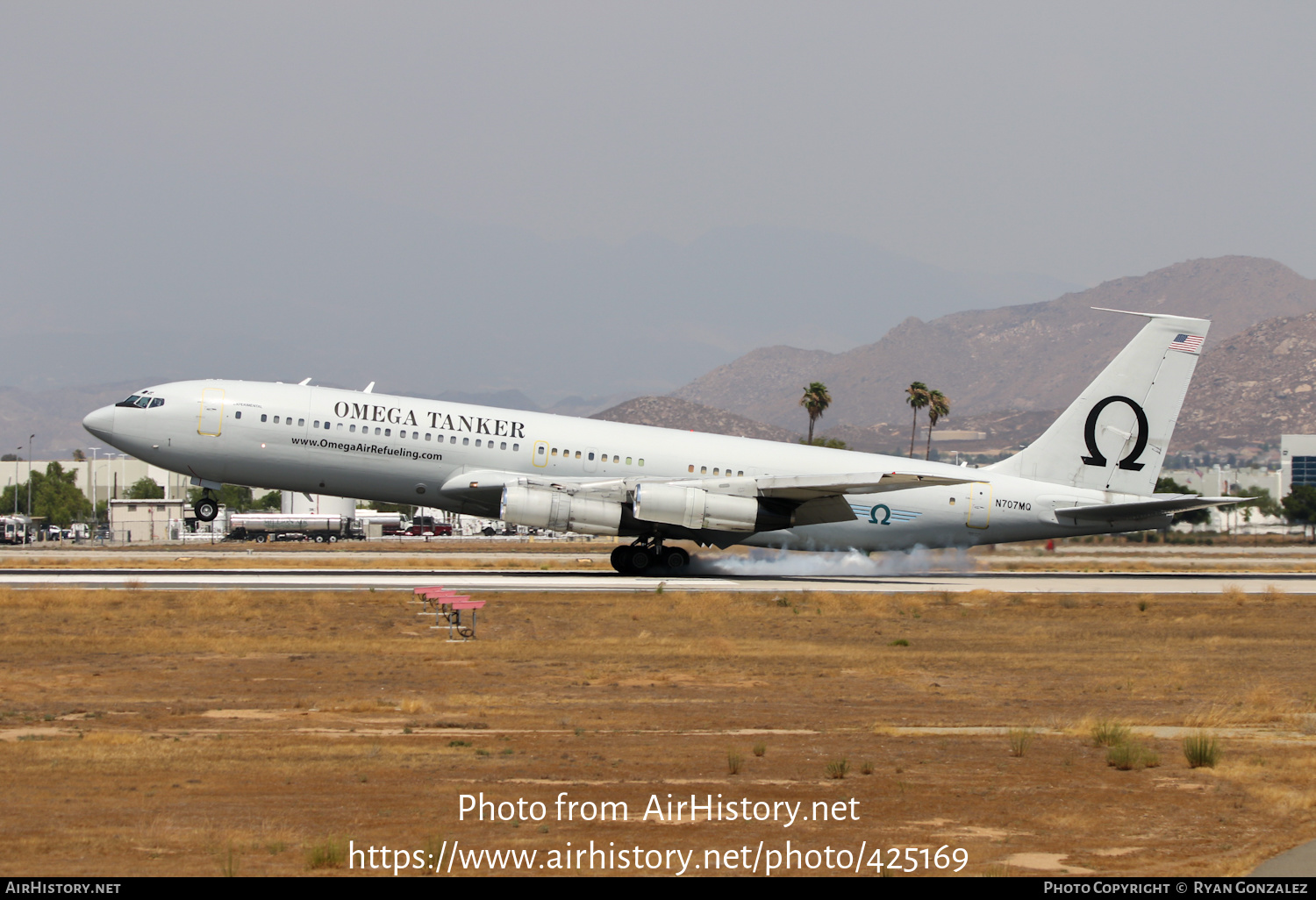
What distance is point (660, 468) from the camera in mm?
36844

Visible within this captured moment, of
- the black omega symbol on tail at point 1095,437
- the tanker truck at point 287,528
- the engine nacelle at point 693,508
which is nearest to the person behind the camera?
the engine nacelle at point 693,508

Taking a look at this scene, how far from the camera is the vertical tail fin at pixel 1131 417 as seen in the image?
39062 millimetres

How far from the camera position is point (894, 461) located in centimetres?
4012

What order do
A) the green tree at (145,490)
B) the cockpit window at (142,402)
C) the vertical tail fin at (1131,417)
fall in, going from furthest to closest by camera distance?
the green tree at (145,490), the vertical tail fin at (1131,417), the cockpit window at (142,402)

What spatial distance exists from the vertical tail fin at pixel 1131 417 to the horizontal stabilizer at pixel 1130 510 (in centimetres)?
146

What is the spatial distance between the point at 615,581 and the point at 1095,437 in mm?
16564

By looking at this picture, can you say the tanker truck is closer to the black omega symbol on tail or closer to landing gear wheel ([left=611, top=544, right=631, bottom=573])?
landing gear wheel ([left=611, top=544, right=631, bottom=573])

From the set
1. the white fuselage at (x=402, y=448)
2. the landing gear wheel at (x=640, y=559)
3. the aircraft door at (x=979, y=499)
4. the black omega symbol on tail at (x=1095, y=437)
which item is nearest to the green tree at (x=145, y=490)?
the white fuselage at (x=402, y=448)

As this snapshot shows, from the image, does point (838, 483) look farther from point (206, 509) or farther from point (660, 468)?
point (206, 509)

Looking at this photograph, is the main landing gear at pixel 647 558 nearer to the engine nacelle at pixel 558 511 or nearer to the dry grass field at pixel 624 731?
the engine nacelle at pixel 558 511

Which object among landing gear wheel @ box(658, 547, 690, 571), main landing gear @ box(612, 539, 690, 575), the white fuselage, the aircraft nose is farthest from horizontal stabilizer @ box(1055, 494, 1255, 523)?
Result: the aircraft nose

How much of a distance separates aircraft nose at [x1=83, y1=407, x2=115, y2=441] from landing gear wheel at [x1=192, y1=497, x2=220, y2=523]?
3.69 m

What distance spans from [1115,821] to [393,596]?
2218 cm
